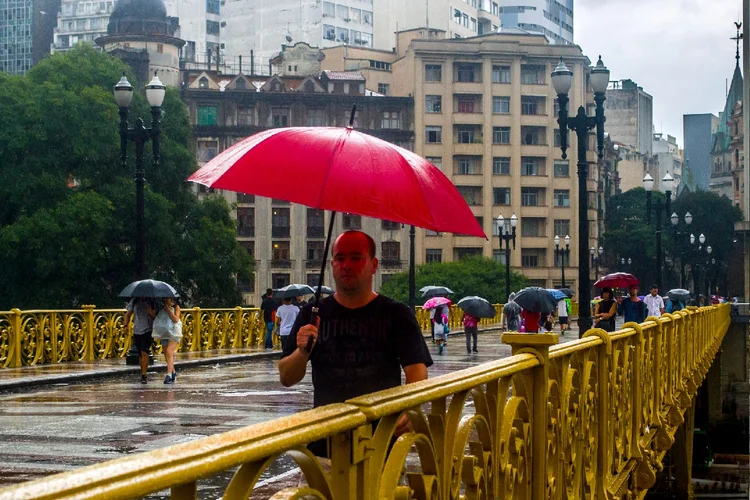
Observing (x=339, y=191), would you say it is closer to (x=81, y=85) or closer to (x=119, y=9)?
(x=81, y=85)

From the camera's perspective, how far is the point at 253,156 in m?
5.41

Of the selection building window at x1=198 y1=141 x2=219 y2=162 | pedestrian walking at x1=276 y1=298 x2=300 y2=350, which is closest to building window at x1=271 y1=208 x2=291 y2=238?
building window at x1=198 y1=141 x2=219 y2=162

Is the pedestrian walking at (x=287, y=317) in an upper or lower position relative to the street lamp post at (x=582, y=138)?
lower

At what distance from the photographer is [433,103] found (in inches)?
3725

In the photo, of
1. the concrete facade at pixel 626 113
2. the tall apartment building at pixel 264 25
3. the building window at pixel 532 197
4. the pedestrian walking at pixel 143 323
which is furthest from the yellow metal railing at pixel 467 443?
the concrete facade at pixel 626 113

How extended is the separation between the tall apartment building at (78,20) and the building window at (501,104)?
4405cm

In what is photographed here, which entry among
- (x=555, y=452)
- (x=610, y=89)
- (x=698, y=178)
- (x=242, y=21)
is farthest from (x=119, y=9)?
(x=698, y=178)

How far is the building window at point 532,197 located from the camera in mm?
96875

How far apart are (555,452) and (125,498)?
13.8ft

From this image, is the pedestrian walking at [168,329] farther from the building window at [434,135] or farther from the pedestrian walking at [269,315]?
the building window at [434,135]

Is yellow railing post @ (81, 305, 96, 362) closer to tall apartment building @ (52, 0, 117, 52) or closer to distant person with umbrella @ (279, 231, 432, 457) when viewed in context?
distant person with umbrella @ (279, 231, 432, 457)

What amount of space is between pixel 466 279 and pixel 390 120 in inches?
609

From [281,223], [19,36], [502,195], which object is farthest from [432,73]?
[19,36]

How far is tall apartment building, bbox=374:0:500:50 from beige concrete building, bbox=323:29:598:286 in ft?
28.7
